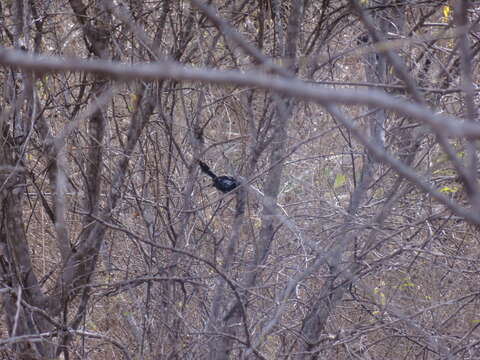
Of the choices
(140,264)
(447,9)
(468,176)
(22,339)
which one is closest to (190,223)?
(140,264)

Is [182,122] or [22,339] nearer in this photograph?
[22,339]

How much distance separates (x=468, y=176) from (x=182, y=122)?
330 centimetres

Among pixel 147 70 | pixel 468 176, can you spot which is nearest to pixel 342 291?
pixel 468 176

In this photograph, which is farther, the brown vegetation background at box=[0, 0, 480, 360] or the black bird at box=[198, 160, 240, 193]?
the black bird at box=[198, 160, 240, 193]

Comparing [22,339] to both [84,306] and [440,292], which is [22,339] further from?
[440,292]

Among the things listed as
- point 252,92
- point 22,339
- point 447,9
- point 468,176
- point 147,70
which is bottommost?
point 22,339

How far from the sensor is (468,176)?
3.34 ft

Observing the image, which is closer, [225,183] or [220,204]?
[225,183]

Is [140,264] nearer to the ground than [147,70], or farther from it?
farther from it

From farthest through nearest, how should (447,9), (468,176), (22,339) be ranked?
(447,9) → (22,339) → (468,176)

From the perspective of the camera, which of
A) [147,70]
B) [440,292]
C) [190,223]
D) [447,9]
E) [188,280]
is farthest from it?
[440,292]

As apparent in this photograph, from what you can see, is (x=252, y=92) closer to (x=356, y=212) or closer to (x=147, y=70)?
(x=356, y=212)

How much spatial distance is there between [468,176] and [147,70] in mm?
558

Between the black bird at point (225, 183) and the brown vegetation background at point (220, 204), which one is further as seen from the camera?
the black bird at point (225, 183)
